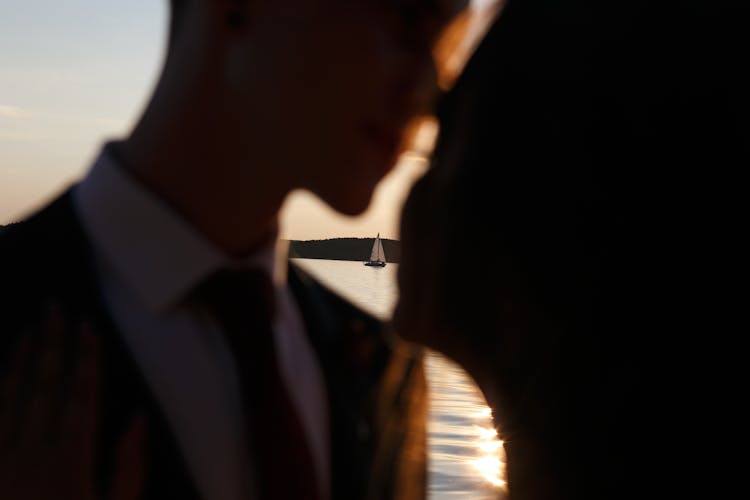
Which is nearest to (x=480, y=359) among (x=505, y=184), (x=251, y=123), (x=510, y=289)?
(x=510, y=289)

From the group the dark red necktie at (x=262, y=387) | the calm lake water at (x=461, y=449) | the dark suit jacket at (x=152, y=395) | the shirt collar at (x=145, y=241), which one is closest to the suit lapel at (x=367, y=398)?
the dark suit jacket at (x=152, y=395)

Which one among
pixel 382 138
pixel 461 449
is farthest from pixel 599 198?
pixel 461 449

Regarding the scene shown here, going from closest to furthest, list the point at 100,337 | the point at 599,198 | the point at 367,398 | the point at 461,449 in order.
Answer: the point at 599,198 < the point at 100,337 < the point at 367,398 < the point at 461,449

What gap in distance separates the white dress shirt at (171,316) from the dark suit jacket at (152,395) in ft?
0.10

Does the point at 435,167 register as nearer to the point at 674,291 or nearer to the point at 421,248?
the point at 421,248

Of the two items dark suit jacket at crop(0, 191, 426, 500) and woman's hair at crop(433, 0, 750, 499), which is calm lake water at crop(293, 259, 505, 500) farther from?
woman's hair at crop(433, 0, 750, 499)

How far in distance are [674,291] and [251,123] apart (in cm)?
60

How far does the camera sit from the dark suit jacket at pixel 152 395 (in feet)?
3.83

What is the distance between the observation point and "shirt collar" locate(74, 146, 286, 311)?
1269mm

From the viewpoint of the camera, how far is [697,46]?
1011 mm

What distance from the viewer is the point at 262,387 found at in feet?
4.15

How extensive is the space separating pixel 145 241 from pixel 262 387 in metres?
0.26

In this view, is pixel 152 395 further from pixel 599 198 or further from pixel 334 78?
pixel 599 198

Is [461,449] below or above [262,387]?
below
